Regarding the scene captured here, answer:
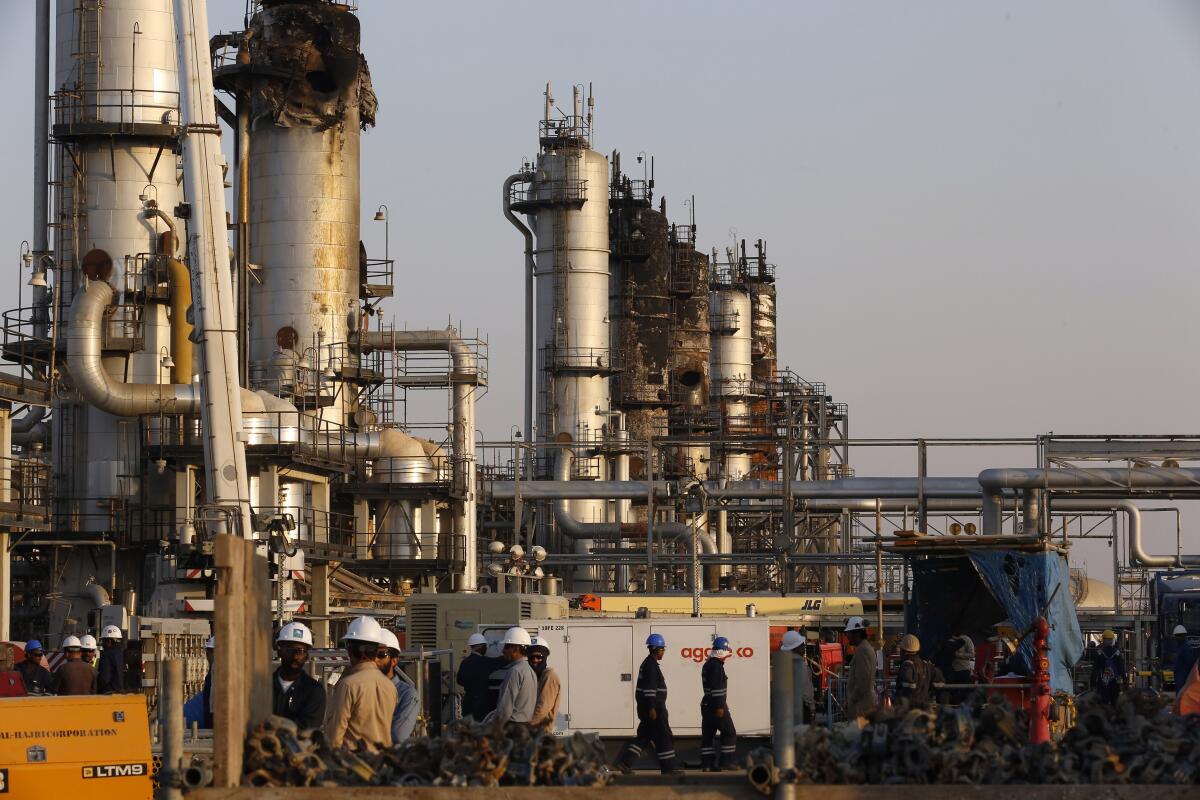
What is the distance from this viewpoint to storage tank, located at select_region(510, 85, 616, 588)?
5856cm

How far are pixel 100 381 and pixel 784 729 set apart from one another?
3032cm

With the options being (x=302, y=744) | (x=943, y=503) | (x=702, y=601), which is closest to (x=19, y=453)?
(x=702, y=601)

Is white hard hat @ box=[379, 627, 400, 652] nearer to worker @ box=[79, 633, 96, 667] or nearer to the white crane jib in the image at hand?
worker @ box=[79, 633, 96, 667]

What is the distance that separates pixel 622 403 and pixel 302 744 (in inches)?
2177

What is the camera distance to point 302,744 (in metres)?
8.96

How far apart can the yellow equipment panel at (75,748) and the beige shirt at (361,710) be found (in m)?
3.58

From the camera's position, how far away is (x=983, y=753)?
28.7ft

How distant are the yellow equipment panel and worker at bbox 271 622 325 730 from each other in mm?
2425

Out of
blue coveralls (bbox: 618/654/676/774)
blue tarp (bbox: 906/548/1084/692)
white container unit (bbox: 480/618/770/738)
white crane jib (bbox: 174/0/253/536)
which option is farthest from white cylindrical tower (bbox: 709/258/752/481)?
blue coveralls (bbox: 618/654/676/774)

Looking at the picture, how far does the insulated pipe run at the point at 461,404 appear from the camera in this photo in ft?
147

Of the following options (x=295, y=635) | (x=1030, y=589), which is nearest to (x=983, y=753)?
(x=295, y=635)

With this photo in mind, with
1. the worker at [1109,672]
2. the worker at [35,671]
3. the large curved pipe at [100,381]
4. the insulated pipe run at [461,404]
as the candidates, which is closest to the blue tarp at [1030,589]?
the worker at [1109,672]

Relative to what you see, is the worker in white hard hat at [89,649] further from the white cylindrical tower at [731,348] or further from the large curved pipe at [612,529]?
the white cylindrical tower at [731,348]

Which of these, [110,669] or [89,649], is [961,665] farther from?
[89,649]
